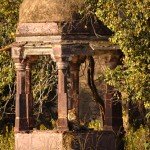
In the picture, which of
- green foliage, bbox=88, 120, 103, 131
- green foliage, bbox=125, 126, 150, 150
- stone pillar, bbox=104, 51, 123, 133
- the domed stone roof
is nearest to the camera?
the domed stone roof

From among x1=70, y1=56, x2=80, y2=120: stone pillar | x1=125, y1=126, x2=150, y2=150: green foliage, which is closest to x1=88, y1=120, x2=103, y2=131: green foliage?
x1=125, y1=126, x2=150, y2=150: green foliage

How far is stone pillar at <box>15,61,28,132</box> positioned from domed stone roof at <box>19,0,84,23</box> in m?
1.36

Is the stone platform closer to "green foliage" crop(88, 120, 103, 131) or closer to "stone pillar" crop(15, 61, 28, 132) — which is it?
"stone pillar" crop(15, 61, 28, 132)

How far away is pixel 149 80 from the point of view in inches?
1002

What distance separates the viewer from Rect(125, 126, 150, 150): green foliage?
30.0 metres

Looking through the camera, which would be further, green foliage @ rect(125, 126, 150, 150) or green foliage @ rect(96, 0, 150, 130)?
green foliage @ rect(125, 126, 150, 150)

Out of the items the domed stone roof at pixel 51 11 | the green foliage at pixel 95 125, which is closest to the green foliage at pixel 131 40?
the domed stone roof at pixel 51 11

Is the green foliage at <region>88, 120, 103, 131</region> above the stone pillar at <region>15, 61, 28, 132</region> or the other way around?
the other way around

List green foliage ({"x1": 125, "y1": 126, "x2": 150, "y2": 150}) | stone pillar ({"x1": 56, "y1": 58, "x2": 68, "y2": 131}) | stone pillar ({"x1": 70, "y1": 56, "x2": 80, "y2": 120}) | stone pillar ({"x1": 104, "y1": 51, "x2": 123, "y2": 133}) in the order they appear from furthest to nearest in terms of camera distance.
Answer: stone pillar ({"x1": 70, "y1": 56, "x2": 80, "y2": 120}) < green foliage ({"x1": 125, "y1": 126, "x2": 150, "y2": 150}) < stone pillar ({"x1": 104, "y1": 51, "x2": 123, "y2": 133}) < stone pillar ({"x1": 56, "y1": 58, "x2": 68, "y2": 131})

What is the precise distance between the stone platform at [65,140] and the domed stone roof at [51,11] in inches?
123

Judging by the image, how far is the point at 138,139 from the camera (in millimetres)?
30922

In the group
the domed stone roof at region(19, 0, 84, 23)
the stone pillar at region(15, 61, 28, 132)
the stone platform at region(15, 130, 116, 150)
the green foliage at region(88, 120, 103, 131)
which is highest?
the domed stone roof at region(19, 0, 84, 23)

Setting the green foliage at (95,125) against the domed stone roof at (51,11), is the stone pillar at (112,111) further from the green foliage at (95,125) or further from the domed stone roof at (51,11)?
the green foliage at (95,125)

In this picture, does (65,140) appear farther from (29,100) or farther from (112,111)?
(29,100)
